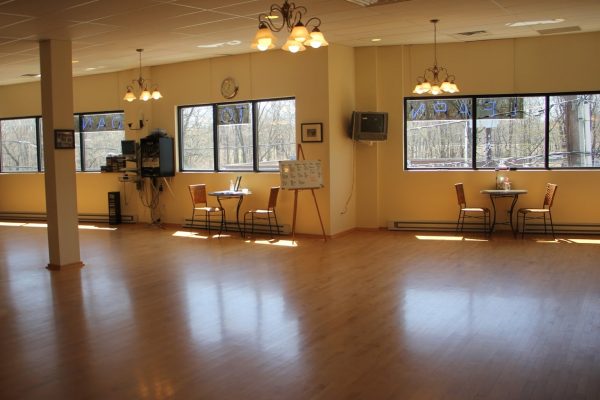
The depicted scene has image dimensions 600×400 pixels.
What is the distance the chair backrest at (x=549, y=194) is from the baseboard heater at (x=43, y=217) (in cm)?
779

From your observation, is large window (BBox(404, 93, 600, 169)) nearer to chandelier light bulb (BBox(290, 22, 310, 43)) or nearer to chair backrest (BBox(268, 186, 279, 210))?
chair backrest (BBox(268, 186, 279, 210))

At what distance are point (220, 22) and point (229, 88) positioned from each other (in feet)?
10.3

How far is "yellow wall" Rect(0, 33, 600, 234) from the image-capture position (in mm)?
9172

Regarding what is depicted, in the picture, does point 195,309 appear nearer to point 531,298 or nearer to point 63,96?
point 531,298

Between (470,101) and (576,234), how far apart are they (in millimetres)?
2747

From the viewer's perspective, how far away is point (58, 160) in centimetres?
752

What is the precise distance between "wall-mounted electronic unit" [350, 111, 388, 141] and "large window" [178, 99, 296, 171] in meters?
1.10

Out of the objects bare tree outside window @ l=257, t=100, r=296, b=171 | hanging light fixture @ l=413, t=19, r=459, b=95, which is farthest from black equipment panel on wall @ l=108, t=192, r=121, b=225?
hanging light fixture @ l=413, t=19, r=459, b=95

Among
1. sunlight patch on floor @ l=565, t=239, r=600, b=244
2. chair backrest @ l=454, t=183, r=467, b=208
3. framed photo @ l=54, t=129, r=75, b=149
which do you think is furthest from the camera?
chair backrest @ l=454, t=183, r=467, b=208

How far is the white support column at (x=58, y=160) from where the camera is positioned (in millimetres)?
7488

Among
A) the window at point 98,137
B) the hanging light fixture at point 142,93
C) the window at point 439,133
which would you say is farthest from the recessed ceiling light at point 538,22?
the window at point 98,137

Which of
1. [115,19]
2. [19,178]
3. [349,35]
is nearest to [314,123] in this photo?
[349,35]

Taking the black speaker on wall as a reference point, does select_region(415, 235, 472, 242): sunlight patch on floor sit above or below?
below

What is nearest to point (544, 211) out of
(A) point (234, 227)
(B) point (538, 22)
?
(B) point (538, 22)
